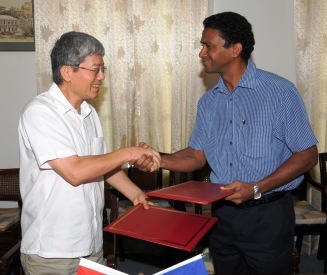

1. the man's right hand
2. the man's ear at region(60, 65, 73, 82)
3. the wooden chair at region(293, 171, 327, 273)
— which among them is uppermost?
the man's ear at region(60, 65, 73, 82)

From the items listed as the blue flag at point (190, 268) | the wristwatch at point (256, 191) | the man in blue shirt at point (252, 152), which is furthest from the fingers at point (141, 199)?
the blue flag at point (190, 268)

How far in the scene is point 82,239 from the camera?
1812mm

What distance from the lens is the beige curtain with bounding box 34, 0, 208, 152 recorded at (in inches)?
135

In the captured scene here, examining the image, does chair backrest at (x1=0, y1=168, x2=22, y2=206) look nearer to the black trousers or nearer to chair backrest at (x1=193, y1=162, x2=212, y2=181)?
chair backrest at (x1=193, y1=162, x2=212, y2=181)

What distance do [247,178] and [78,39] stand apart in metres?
1.05

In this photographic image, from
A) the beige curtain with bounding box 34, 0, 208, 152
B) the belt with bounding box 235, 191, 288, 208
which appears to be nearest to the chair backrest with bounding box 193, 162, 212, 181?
the beige curtain with bounding box 34, 0, 208, 152

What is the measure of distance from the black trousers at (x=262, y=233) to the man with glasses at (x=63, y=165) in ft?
2.00

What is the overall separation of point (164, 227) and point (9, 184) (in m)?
2.16

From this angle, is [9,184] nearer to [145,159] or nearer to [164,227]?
[145,159]

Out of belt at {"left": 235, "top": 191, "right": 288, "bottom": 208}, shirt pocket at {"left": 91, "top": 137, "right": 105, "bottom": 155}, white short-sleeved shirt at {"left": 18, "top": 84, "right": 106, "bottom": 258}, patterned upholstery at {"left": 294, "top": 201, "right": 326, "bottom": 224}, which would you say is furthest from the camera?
patterned upholstery at {"left": 294, "top": 201, "right": 326, "bottom": 224}

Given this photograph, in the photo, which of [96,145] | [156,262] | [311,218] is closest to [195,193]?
[96,145]

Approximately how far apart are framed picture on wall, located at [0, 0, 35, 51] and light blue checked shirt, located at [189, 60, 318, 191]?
201 cm

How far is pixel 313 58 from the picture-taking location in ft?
12.2

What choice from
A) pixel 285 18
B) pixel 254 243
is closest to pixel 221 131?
pixel 254 243
